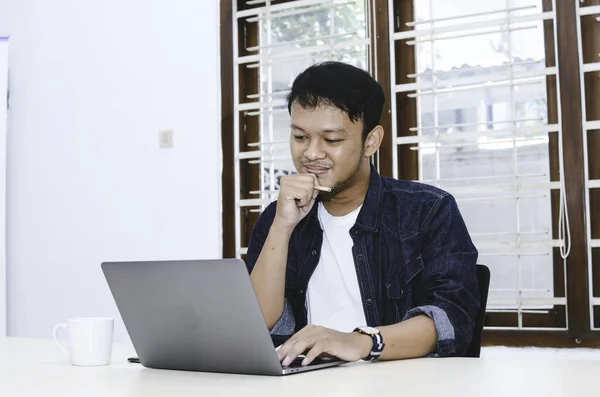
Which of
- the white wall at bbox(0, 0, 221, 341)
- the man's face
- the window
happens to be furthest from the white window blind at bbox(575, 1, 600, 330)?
the white wall at bbox(0, 0, 221, 341)

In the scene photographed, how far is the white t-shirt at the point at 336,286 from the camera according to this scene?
1.76 meters

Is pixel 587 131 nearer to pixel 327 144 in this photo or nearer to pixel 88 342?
pixel 327 144

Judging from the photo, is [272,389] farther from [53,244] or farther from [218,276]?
[53,244]

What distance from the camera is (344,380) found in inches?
39.8

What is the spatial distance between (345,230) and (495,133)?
3.79 feet

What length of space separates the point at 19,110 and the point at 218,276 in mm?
3163

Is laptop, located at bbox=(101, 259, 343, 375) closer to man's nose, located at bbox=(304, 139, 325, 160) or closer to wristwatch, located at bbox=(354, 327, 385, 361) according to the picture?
wristwatch, located at bbox=(354, 327, 385, 361)

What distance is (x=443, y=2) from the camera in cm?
303

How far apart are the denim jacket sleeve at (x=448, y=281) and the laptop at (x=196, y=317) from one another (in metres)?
0.34

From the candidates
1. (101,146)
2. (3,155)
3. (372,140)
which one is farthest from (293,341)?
(3,155)

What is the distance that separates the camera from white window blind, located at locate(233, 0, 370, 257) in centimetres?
319

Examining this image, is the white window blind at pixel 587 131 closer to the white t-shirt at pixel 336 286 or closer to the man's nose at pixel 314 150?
the white t-shirt at pixel 336 286

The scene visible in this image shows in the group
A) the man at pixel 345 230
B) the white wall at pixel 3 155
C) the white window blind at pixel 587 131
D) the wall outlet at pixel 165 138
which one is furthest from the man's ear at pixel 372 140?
the white wall at pixel 3 155

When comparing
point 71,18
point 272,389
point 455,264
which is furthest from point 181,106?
point 272,389
